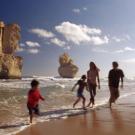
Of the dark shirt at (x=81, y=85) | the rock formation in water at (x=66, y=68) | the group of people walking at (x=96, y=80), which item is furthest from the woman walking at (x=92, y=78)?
the rock formation in water at (x=66, y=68)

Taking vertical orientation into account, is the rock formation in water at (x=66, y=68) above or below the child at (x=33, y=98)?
above

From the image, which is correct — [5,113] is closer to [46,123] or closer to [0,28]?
[46,123]

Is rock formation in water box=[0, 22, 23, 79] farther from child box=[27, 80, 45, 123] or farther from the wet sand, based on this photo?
the wet sand

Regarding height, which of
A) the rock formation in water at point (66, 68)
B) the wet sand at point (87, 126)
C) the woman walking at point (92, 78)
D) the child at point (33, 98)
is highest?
the rock formation in water at point (66, 68)

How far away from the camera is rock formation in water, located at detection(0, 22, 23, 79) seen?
206 feet

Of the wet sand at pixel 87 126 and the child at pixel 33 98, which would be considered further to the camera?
the child at pixel 33 98

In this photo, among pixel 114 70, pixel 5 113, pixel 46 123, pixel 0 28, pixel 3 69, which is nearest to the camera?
pixel 46 123

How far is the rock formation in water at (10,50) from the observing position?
6281cm

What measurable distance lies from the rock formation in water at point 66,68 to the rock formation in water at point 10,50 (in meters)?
28.1

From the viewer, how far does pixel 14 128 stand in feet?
25.1

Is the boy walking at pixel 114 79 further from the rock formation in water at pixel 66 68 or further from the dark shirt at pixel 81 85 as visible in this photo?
the rock formation in water at pixel 66 68

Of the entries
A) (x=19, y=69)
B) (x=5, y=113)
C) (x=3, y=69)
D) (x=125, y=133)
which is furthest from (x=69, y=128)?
(x=19, y=69)

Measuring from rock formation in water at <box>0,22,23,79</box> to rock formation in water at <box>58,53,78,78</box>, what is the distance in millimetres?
28112

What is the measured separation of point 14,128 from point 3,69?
55.4 m
